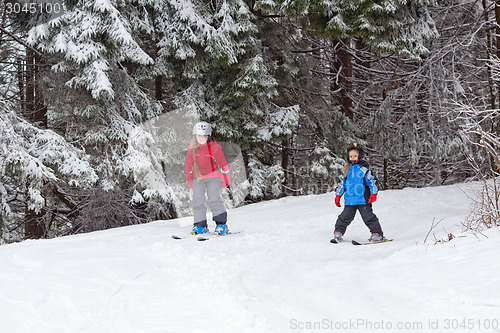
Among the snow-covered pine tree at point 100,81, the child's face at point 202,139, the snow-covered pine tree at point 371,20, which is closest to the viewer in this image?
the child's face at point 202,139

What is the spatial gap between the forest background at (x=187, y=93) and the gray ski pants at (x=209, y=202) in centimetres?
274

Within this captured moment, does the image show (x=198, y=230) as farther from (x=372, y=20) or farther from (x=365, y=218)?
(x=372, y=20)

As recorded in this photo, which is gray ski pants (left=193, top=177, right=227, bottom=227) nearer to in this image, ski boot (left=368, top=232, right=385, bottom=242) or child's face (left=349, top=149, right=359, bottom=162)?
child's face (left=349, top=149, right=359, bottom=162)

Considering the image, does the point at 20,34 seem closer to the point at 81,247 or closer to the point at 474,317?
the point at 81,247

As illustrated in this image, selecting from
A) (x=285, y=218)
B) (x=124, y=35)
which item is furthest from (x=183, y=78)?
(x=285, y=218)

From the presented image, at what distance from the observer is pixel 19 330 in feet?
10.1

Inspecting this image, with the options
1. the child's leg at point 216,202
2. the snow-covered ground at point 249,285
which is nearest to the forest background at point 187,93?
the child's leg at point 216,202

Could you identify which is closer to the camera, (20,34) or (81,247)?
(81,247)

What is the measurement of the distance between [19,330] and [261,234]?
3.98 m

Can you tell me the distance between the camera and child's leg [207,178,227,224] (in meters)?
6.92

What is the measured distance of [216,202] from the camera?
7031 mm

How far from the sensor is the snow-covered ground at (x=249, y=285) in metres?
3.22

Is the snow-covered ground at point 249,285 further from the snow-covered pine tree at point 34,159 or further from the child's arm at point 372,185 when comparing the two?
the snow-covered pine tree at point 34,159

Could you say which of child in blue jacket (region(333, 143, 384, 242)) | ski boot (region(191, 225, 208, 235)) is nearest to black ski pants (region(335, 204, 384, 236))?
child in blue jacket (region(333, 143, 384, 242))
